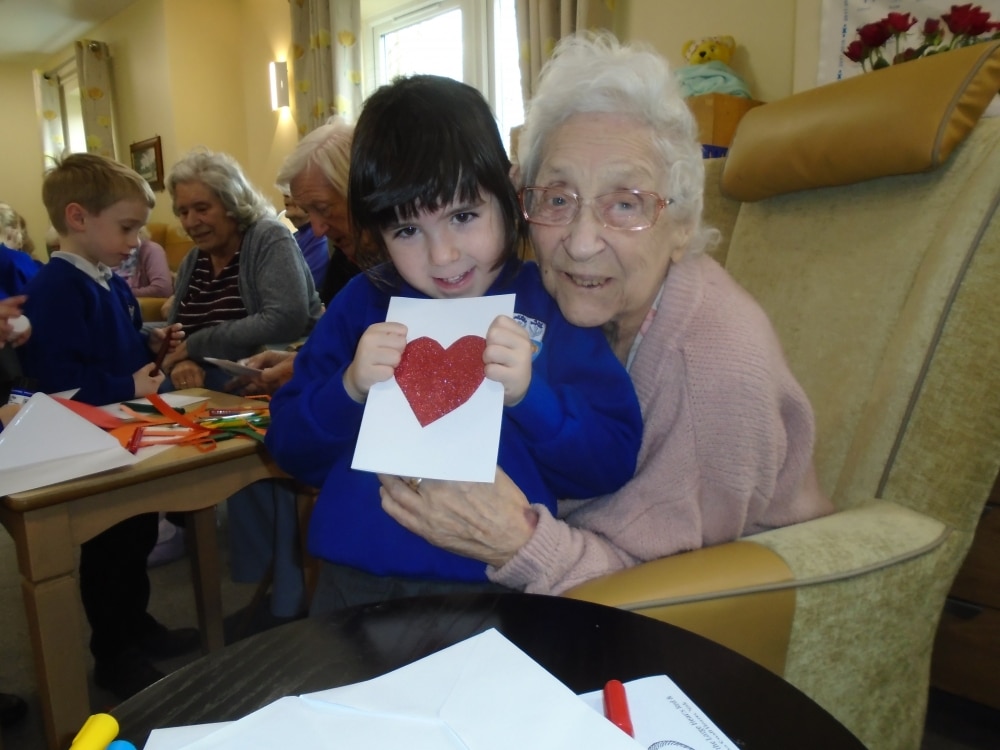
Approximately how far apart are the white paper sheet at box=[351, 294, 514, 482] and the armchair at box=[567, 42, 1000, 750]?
22cm

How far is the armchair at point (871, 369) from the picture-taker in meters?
0.79

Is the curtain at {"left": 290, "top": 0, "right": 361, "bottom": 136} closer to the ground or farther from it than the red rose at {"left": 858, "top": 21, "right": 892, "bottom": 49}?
farther from it

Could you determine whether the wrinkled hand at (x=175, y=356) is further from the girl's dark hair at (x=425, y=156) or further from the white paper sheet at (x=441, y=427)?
the white paper sheet at (x=441, y=427)

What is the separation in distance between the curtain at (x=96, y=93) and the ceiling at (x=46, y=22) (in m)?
0.29

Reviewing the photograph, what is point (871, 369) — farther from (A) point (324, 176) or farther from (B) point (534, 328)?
(A) point (324, 176)

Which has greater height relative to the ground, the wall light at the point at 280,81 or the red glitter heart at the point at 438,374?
the wall light at the point at 280,81

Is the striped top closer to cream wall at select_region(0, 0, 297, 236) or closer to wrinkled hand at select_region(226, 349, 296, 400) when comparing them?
wrinkled hand at select_region(226, 349, 296, 400)

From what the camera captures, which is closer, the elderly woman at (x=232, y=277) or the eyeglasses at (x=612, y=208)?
the eyeglasses at (x=612, y=208)

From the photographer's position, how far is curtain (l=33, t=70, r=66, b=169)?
7.98m

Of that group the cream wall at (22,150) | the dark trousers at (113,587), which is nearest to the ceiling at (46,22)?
the cream wall at (22,150)

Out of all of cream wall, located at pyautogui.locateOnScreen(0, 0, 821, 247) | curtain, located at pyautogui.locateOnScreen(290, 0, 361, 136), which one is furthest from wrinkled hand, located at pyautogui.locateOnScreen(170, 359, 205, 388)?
cream wall, located at pyautogui.locateOnScreen(0, 0, 821, 247)

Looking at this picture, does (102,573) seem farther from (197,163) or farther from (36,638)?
(197,163)

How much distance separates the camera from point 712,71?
2.61m

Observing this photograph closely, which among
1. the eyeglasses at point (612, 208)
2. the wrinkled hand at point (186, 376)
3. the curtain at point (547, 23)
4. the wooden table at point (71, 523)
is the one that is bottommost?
the wooden table at point (71, 523)
